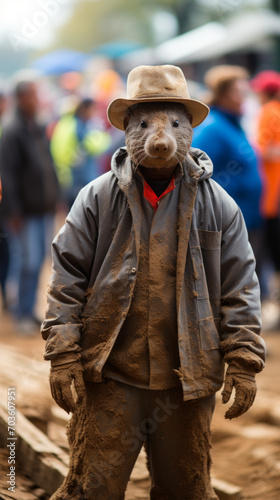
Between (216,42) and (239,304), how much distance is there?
15111mm

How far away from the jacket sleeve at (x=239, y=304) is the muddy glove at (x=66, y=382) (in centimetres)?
60

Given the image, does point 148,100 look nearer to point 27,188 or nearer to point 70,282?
point 70,282

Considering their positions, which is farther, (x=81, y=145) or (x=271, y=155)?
(x=81, y=145)

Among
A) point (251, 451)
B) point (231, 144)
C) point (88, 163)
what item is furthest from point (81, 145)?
point (251, 451)

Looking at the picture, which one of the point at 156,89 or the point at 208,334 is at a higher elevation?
the point at 156,89

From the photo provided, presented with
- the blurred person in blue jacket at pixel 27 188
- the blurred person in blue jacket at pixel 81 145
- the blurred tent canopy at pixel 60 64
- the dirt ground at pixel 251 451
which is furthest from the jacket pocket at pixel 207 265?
the blurred tent canopy at pixel 60 64

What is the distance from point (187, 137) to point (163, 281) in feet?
1.96

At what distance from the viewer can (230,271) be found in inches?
118

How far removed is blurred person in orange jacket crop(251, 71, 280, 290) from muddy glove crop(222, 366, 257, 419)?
170 inches

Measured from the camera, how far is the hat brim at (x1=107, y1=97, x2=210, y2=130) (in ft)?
9.54

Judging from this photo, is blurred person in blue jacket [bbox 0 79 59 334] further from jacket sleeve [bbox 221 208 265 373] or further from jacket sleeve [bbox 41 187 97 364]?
jacket sleeve [bbox 221 208 265 373]

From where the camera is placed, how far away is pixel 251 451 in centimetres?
481

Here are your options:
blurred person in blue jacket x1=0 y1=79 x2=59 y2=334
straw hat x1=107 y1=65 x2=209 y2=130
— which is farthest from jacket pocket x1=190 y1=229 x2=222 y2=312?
blurred person in blue jacket x1=0 y1=79 x2=59 y2=334

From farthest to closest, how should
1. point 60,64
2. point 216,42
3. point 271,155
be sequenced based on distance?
1. point 216,42
2. point 60,64
3. point 271,155
